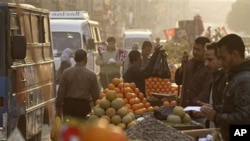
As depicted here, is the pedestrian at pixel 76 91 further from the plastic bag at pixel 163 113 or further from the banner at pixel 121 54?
the banner at pixel 121 54

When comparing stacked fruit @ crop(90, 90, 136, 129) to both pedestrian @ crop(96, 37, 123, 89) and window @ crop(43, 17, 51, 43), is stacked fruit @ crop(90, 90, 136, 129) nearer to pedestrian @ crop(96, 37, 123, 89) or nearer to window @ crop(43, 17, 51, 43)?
window @ crop(43, 17, 51, 43)

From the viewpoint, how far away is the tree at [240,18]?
13852 centimetres

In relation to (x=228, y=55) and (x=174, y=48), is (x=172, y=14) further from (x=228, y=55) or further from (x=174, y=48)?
(x=228, y=55)

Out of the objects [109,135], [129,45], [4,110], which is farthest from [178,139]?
[129,45]

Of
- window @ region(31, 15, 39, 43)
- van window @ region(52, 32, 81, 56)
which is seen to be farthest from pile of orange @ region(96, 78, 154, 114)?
van window @ region(52, 32, 81, 56)

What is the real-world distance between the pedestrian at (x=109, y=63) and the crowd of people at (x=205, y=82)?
4140mm

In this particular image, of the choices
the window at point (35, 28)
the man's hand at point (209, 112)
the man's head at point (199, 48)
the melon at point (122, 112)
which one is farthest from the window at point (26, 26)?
the man's hand at point (209, 112)

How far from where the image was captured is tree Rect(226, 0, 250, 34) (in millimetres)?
138525

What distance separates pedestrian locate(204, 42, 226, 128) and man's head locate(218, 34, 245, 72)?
761 millimetres

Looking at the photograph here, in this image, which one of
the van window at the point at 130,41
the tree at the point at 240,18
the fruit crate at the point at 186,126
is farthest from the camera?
the tree at the point at 240,18

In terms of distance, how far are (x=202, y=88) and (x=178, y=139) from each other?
3.36 metres

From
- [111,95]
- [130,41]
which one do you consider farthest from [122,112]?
[130,41]

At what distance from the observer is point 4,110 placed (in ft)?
36.4

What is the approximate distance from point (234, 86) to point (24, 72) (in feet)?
20.3
